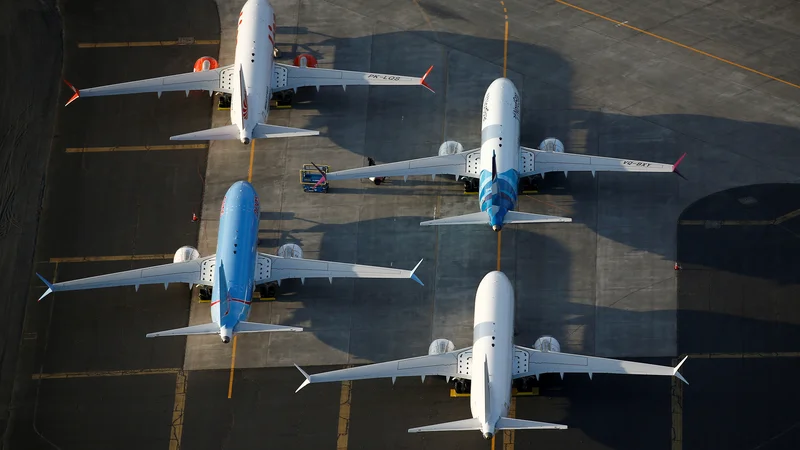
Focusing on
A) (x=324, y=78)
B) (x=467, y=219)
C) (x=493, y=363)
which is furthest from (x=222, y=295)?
(x=324, y=78)

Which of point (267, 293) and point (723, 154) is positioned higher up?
point (723, 154)

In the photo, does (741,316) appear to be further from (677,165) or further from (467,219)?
(467,219)

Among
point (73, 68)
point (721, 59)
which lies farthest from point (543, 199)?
point (73, 68)

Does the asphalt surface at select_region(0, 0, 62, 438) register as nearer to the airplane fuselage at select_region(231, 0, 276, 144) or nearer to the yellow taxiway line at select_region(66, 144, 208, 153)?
the yellow taxiway line at select_region(66, 144, 208, 153)

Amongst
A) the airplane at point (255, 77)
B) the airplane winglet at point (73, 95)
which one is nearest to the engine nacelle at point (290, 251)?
the airplane at point (255, 77)

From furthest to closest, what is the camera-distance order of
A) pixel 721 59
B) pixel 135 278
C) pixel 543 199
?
pixel 721 59
pixel 543 199
pixel 135 278

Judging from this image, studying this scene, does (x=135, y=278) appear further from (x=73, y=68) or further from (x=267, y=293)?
(x=73, y=68)

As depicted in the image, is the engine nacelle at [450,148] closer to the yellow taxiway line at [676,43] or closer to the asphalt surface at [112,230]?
the asphalt surface at [112,230]

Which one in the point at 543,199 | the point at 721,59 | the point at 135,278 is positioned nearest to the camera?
the point at 135,278

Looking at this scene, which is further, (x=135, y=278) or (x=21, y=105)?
(x=21, y=105)
